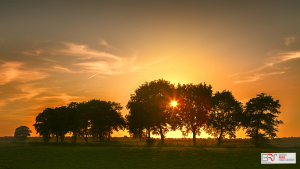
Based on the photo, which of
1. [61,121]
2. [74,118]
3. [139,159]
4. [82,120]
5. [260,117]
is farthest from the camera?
[61,121]

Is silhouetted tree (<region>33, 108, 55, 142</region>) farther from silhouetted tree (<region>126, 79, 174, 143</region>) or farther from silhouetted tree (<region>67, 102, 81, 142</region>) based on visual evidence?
silhouetted tree (<region>126, 79, 174, 143</region>)

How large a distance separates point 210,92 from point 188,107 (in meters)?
11.1

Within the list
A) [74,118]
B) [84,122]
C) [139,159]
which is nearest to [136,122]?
[84,122]

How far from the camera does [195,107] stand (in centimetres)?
9344

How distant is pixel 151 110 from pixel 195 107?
665 inches

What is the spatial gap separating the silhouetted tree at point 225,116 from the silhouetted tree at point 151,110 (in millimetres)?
17164

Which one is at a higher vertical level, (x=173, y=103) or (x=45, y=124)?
(x=173, y=103)

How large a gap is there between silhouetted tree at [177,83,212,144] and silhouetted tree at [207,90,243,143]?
9.53 ft

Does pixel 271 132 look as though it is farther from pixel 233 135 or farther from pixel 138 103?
pixel 138 103

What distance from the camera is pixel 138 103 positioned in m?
96.2

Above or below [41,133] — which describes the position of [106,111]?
above

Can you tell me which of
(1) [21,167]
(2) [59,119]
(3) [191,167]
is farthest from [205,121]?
(2) [59,119]

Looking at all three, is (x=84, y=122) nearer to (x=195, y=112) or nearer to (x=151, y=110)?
(x=151, y=110)

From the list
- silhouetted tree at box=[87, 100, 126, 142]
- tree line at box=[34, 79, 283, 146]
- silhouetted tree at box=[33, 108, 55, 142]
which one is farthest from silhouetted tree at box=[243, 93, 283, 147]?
silhouetted tree at box=[33, 108, 55, 142]
